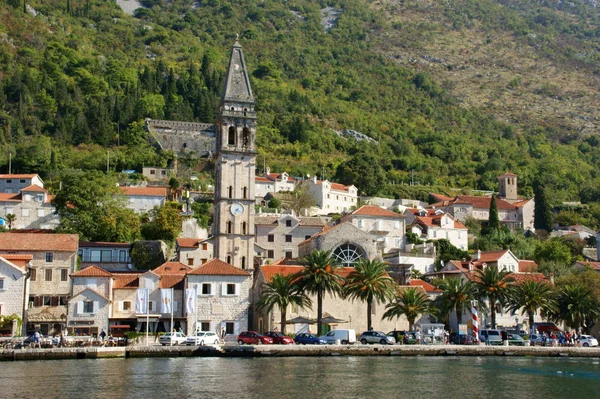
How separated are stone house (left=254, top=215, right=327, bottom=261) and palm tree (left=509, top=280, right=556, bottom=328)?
1189 inches

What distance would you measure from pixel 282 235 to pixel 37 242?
31758 mm

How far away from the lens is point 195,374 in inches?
2067

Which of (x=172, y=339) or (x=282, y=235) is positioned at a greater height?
(x=282, y=235)

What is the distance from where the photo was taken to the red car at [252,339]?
70812 millimetres

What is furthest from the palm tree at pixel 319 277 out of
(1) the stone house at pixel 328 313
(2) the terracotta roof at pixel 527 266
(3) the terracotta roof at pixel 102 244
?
(2) the terracotta roof at pixel 527 266

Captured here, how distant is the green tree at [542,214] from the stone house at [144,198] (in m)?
64.4

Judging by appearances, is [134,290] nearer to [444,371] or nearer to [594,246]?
[444,371]

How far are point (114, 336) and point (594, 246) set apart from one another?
81.5 meters

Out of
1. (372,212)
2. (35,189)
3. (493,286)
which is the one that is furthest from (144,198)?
(493,286)

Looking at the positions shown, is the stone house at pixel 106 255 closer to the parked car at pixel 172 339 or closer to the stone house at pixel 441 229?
the parked car at pixel 172 339

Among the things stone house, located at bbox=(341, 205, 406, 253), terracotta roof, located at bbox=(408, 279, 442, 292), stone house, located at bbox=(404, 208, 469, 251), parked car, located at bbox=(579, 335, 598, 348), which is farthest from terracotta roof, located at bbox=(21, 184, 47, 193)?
parked car, located at bbox=(579, 335, 598, 348)

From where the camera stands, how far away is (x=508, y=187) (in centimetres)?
16175

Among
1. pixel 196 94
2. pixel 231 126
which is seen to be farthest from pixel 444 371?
pixel 196 94

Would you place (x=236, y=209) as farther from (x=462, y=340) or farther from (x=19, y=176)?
(x=19, y=176)
